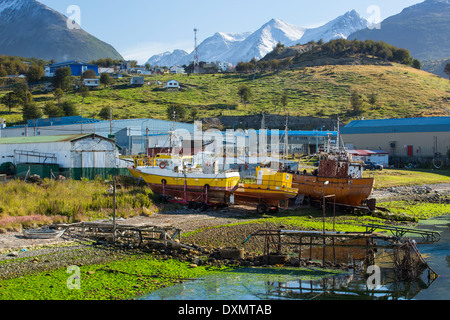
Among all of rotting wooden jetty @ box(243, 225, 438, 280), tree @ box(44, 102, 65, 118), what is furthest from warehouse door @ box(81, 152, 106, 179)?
tree @ box(44, 102, 65, 118)

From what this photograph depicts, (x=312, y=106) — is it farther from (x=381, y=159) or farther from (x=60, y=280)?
(x=60, y=280)

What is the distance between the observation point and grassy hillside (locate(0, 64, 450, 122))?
79.2 m

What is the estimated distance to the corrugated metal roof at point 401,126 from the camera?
177 feet

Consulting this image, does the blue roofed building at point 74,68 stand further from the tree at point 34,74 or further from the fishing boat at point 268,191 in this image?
the fishing boat at point 268,191

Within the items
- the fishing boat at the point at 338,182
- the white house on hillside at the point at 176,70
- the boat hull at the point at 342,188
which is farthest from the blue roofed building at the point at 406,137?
the white house on hillside at the point at 176,70

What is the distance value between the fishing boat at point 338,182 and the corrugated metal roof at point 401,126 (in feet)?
101

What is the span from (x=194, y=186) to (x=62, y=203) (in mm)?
8275

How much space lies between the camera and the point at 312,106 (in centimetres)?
8494

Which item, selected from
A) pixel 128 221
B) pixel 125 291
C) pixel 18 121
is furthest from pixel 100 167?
pixel 18 121

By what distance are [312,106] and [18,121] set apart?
174 ft

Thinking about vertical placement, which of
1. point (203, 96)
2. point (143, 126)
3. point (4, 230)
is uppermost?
point (203, 96)

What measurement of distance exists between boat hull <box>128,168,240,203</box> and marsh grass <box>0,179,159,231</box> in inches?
44.1

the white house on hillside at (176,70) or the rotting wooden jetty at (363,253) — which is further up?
the white house on hillside at (176,70)
